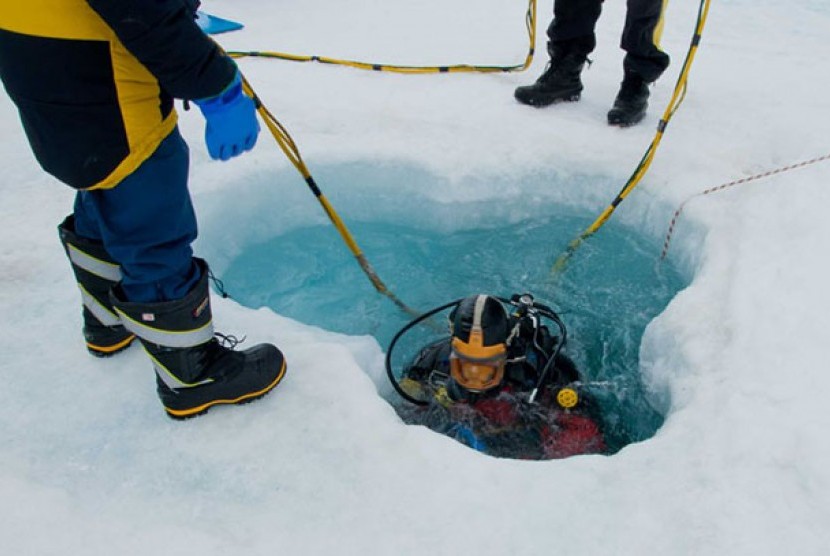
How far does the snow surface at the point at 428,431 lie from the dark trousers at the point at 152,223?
41 centimetres

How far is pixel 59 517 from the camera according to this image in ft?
4.97

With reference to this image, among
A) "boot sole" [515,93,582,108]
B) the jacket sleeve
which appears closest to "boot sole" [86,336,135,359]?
the jacket sleeve

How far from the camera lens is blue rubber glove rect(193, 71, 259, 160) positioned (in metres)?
1.52

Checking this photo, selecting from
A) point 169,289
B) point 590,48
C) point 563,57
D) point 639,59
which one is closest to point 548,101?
point 563,57

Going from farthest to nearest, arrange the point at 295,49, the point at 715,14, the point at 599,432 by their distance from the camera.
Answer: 1. the point at 715,14
2. the point at 295,49
3. the point at 599,432

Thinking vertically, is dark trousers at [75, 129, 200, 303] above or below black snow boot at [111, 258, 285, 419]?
above

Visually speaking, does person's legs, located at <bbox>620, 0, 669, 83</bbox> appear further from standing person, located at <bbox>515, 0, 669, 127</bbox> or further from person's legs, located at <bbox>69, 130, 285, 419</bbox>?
person's legs, located at <bbox>69, 130, 285, 419</bbox>

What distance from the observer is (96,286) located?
6.07 ft

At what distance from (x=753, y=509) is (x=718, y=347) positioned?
588mm

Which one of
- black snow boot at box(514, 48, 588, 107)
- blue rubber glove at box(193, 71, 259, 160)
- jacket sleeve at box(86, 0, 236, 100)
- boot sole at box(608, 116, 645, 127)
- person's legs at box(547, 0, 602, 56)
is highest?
jacket sleeve at box(86, 0, 236, 100)

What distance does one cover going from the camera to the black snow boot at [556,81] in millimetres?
3430

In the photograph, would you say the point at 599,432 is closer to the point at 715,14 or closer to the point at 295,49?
the point at 295,49

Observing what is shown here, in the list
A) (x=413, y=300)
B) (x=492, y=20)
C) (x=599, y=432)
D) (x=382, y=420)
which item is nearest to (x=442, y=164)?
(x=413, y=300)

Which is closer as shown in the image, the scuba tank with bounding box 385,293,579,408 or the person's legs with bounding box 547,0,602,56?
the scuba tank with bounding box 385,293,579,408
